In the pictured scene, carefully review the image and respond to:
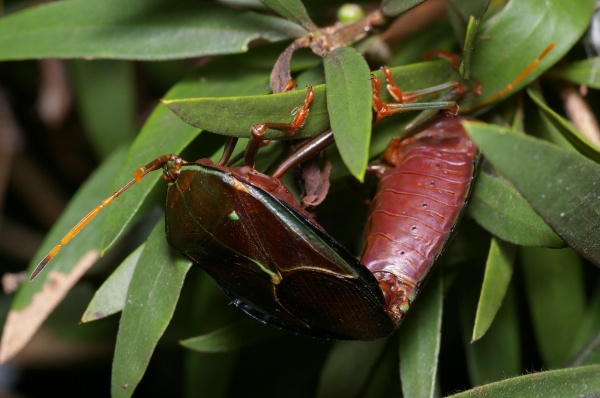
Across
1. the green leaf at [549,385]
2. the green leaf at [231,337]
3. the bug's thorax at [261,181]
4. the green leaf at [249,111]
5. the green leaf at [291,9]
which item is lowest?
the green leaf at [549,385]

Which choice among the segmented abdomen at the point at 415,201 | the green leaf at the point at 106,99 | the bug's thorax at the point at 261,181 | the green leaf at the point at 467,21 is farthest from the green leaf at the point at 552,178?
the green leaf at the point at 106,99

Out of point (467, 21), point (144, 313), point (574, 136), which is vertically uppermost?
point (467, 21)

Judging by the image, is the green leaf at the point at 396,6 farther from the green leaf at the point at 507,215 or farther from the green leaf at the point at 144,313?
the green leaf at the point at 144,313

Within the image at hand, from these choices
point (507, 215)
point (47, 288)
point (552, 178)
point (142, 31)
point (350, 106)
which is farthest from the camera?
point (47, 288)

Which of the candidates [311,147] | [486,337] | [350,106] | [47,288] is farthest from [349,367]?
[350,106]

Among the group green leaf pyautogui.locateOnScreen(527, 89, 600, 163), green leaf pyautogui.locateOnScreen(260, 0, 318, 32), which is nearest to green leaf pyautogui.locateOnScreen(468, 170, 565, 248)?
green leaf pyautogui.locateOnScreen(527, 89, 600, 163)

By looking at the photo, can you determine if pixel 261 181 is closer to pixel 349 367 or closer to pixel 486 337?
pixel 349 367
